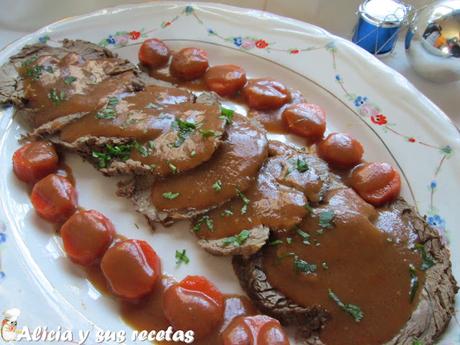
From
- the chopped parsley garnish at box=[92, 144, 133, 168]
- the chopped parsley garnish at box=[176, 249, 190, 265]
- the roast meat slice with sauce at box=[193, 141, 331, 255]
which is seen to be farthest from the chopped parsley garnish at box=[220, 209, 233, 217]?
the chopped parsley garnish at box=[92, 144, 133, 168]

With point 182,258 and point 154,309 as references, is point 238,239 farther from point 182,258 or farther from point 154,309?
point 154,309

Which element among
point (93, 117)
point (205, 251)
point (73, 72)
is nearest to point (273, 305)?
point (205, 251)

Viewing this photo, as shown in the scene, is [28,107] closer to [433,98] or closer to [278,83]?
[278,83]

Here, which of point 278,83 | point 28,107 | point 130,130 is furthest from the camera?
point 278,83

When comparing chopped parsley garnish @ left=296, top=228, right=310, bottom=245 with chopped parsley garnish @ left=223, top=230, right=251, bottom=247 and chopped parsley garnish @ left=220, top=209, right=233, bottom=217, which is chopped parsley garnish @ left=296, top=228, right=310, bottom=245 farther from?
chopped parsley garnish @ left=220, top=209, right=233, bottom=217

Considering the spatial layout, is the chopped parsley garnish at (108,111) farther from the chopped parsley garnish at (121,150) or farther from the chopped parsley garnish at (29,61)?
the chopped parsley garnish at (29,61)
